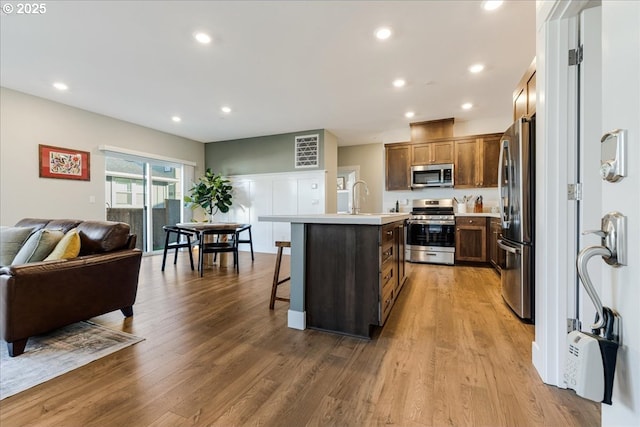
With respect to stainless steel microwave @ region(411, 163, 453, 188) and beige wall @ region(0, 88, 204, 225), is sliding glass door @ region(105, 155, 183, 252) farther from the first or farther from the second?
stainless steel microwave @ region(411, 163, 453, 188)

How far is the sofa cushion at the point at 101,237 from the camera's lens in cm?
245

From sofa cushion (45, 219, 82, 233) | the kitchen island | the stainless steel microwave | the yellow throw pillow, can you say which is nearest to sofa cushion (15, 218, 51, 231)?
sofa cushion (45, 219, 82, 233)

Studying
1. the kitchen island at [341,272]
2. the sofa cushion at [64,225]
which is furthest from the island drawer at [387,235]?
the sofa cushion at [64,225]

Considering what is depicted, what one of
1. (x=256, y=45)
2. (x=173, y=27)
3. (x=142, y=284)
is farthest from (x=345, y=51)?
(x=142, y=284)

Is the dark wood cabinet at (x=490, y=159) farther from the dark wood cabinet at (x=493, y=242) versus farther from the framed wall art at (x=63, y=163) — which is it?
the framed wall art at (x=63, y=163)

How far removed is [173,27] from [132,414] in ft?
9.95

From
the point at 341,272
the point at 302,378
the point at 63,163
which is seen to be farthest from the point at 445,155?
the point at 63,163

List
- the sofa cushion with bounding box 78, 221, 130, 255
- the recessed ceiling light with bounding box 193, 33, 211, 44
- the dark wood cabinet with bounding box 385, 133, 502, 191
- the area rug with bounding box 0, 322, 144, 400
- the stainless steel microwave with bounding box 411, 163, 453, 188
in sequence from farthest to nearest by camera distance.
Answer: the stainless steel microwave with bounding box 411, 163, 453, 188
the dark wood cabinet with bounding box 385, 133, 502, 191
the recessed ceiling light with bounding box 193, 33, 211, 44
the sofa cushion with bounding box 78, 221, 130, 255
the area rug with bounding box 0, 322, 144, 400

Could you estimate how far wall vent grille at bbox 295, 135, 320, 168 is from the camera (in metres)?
6.12

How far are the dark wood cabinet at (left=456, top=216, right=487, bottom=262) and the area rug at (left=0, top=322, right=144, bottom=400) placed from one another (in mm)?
4719

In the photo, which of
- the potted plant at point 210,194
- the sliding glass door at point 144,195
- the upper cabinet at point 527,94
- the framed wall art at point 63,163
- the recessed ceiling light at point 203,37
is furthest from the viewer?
the potted plant at point 210,194

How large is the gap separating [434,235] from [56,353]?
493 cm

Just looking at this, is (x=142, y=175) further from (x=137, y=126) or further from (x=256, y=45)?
(x=256, y=45)

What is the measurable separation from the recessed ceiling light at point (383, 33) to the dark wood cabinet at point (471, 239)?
3.32 m
